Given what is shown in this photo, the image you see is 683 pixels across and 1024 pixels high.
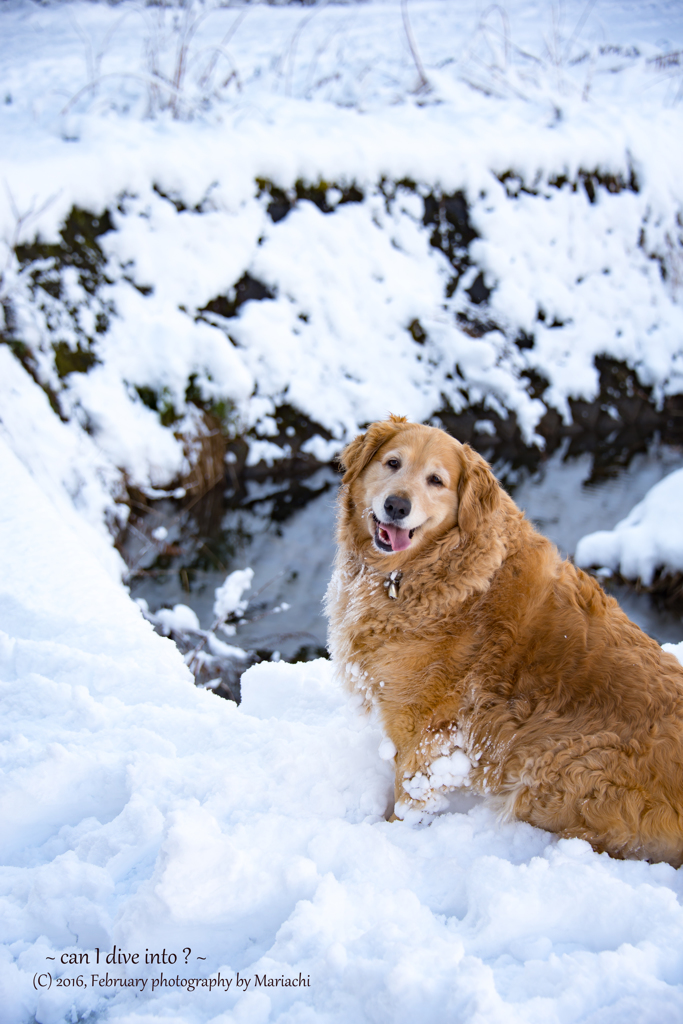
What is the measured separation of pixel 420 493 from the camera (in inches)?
97.5

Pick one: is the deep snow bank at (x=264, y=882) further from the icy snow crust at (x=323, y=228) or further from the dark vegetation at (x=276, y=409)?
the icy snow crust at (x=323, y=228)

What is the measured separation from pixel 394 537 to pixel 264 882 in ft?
4.22

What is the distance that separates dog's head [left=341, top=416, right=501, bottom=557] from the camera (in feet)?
8.04

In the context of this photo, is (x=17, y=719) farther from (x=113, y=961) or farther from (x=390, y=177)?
(x=390, y=177)

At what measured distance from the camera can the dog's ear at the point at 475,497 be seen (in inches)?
98.0

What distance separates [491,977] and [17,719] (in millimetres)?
1666

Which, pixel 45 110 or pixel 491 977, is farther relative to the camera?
pixel 45 110

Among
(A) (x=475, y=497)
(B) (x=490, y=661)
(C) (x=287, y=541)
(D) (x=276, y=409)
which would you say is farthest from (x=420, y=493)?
(D) (x=276, y=409)

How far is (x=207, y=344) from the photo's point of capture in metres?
6.44

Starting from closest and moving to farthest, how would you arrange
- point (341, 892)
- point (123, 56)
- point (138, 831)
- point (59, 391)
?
point (341, 892) < point (138, 831) < point (59, 391) < point (123, 56)

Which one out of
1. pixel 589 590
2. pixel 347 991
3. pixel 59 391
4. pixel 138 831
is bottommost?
pixel 59 391

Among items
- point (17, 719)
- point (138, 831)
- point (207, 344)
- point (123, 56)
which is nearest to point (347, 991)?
point (138, 831)

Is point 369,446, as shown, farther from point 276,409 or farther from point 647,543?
point 276,409

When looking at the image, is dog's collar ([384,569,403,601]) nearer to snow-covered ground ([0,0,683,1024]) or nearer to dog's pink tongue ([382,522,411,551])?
dog's pink tongue ([382,522,411,551])
